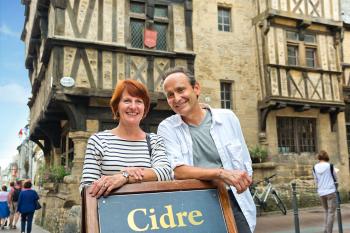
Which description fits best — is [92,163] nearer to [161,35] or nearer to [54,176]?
[54,176]

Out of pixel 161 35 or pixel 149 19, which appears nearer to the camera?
pixel 149 19

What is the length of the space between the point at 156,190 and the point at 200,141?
496 millimetres

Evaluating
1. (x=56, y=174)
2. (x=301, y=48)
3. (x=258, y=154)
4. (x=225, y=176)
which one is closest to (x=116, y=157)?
(x=225, y=176)

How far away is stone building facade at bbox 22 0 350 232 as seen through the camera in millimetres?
11383

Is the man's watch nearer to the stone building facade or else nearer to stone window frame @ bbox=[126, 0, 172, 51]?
the stone building facade

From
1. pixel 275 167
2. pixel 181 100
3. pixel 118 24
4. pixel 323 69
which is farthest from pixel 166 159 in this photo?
pixel 323 69

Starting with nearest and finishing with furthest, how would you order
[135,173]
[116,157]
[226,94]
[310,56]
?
1. [135,173]
2. [116,157]
3. [226,94]
4. [310,56]

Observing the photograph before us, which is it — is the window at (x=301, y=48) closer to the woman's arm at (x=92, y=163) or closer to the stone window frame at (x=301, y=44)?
the stone window frame at (x=301, y=44)

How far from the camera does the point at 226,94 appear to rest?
15086mm

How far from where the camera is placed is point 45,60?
1232 cm

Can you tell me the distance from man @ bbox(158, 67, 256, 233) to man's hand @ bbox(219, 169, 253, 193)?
0.22 feet

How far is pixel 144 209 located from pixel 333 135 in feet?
51.1

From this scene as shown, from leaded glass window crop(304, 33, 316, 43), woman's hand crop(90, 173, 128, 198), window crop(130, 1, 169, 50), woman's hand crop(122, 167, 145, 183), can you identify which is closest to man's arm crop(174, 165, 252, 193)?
woman's hand crop(122, 167, 145, 183)

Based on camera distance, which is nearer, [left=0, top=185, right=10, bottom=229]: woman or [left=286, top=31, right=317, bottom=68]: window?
[left=0, top=185, right=10, bottom=229]: woman
